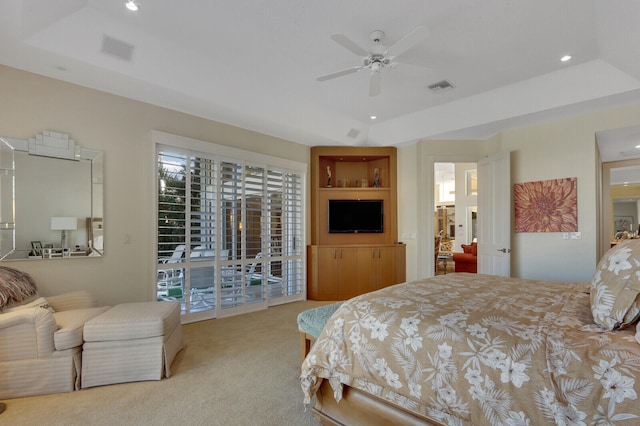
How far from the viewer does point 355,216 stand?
540 centimetres

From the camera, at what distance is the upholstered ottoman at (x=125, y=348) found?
232 centimetres

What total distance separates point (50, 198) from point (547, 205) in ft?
19.0

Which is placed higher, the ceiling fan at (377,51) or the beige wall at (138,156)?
the ceiling fan at (377,51)

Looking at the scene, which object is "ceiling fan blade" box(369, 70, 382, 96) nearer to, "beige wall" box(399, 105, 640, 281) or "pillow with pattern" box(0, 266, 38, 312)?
"beige wall" box(399, 105, 640, 281)

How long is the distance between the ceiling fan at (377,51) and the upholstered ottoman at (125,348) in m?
2.67

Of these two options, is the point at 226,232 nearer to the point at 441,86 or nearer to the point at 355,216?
the point at 355,216

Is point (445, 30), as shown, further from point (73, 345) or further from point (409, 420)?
point (73, 345)

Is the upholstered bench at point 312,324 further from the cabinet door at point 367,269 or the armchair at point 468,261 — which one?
the armchair at point 468,261

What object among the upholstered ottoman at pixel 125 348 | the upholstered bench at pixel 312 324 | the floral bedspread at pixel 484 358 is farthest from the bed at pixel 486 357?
the upholstered ottoman at pixel 125 348

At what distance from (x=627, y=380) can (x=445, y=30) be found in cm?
281

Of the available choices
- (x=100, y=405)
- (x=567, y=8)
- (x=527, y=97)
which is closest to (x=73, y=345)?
(x=100, y=405)

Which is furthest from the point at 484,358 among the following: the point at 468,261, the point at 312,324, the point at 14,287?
the point at 468,261

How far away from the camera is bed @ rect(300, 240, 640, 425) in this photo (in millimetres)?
1121

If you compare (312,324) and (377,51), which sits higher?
(377,51)
